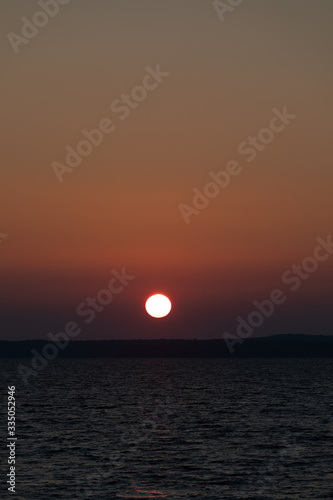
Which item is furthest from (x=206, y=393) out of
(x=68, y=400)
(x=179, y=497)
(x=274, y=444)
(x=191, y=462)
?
(x=179, y=497)

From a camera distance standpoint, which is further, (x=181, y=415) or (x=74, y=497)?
(x=181, y=415)

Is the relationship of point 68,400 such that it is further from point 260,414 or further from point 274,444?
point 274,444

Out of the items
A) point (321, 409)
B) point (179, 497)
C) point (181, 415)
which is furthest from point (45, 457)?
point (321, 409)

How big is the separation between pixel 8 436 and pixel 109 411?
26482 millimetres

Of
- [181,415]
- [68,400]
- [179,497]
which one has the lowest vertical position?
[179,497]

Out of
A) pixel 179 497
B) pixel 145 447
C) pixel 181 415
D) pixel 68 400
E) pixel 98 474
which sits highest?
pixel 68 400

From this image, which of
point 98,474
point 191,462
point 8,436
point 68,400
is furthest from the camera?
point 68,400

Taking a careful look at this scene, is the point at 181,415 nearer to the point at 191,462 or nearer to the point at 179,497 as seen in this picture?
the point at 191,462

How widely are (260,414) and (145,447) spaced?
29096 millimetres

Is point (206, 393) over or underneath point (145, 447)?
over

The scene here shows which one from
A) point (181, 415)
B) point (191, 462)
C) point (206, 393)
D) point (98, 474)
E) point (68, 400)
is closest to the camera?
point (98, 474)

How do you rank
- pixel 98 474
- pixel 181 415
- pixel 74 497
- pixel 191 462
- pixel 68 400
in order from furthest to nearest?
1. pixel 68 400
2. pixel 181 415
3. pixel 191 462
4. pixel 98 474
5. pixel 74 497

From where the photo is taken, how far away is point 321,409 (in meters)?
91.5

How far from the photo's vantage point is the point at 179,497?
4103cm
